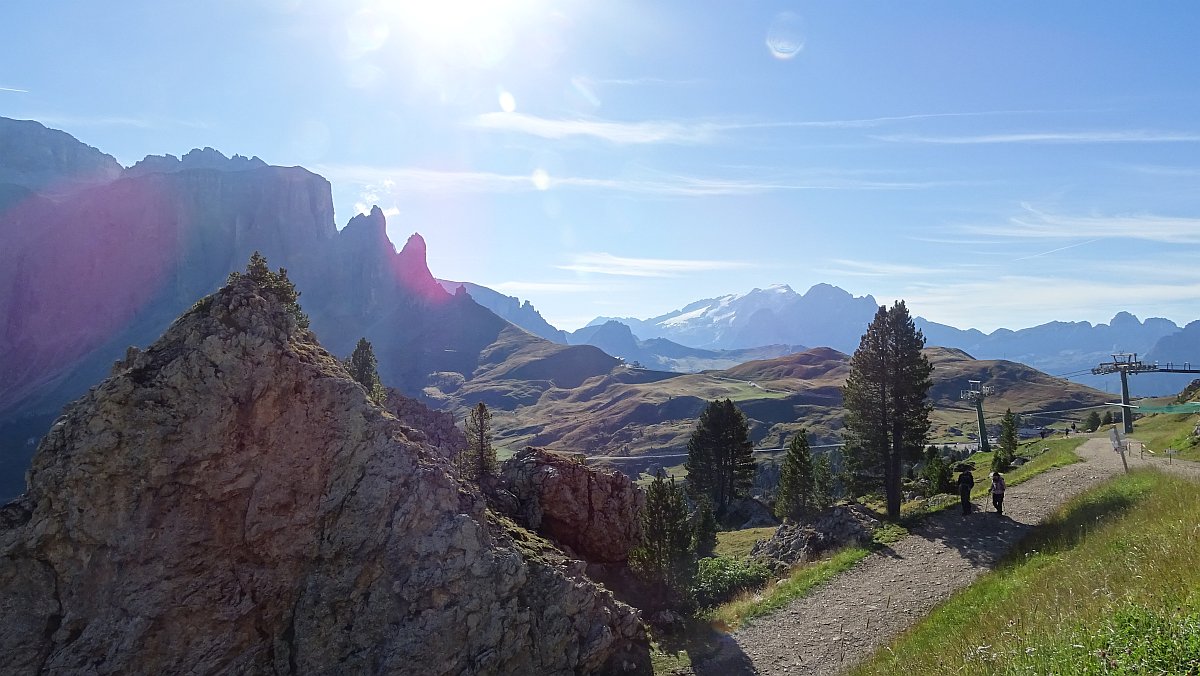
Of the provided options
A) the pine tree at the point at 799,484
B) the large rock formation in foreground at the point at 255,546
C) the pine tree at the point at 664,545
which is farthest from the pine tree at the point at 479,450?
the pine tree at the point at 799,484

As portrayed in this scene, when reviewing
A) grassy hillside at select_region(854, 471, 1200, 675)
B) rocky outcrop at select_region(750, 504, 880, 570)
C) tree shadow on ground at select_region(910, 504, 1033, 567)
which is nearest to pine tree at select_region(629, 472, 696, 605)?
rocky outcrop at select_region(750, 504, 880, 570)

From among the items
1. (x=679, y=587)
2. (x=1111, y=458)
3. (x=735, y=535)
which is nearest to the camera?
(x=679, y=587)

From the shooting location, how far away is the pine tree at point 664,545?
28.2 meters

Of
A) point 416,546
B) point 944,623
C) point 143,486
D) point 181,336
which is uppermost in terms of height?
point 181,336

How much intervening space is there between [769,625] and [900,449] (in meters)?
18.6

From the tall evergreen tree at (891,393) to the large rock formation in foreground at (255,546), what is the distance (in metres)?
22.4

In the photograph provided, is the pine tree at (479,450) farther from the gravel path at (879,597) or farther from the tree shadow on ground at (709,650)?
the gravel path at (879,597)

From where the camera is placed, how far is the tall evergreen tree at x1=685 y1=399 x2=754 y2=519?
75875mm

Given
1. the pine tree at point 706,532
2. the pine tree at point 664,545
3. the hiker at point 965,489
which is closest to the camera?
the pine tree at point 664,545

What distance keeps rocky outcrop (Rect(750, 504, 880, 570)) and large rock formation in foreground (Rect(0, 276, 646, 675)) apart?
13780mm

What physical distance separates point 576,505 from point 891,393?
20.9 meters

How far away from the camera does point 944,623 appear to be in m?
18.6

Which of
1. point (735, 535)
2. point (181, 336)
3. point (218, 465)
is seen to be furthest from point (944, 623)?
point (735, 535)

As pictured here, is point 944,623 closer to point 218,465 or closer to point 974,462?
point 218,465
